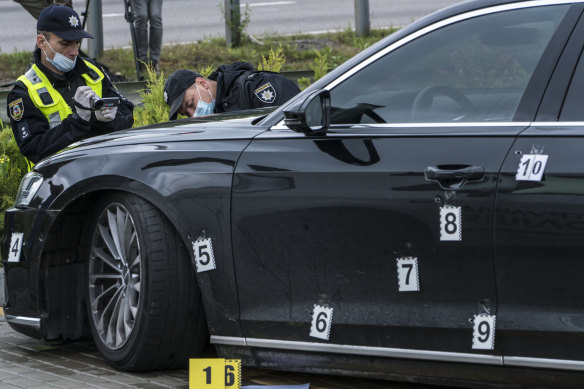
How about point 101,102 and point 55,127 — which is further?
point 55,127

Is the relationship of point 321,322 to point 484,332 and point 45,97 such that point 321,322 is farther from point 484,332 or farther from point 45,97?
point 45,97

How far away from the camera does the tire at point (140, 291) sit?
485cm

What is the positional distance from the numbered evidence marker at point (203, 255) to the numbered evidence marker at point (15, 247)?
1128mm

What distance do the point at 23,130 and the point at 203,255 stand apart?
2262 mm

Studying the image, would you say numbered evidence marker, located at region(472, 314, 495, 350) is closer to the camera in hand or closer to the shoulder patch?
the camera in hand

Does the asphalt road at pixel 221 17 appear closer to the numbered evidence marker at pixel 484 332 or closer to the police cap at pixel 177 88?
the police cap at pixel 177 88

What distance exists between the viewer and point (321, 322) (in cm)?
445

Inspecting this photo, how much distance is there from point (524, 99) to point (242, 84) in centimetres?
287

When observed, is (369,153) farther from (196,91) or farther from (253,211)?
(196,91)

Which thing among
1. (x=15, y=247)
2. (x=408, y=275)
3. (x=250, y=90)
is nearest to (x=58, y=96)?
(x=250, y=90)

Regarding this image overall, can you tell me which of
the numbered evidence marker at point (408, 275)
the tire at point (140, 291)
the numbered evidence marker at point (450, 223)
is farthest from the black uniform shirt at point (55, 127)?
the numbered evidence marker at point (450, 223)

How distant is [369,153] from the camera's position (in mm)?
4285

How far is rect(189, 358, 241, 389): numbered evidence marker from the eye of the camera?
4.61 meters

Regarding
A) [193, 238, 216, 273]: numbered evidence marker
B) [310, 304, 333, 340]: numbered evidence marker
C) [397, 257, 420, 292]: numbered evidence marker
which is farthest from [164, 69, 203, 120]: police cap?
[397, 257, 420, 292]: numbered evidence marker
